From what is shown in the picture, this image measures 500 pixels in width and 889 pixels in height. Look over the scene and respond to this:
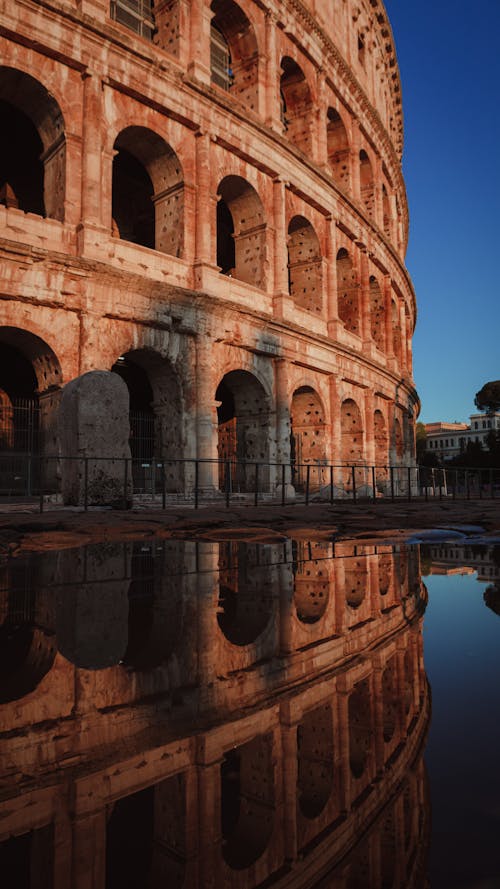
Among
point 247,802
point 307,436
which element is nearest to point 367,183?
point 307,436

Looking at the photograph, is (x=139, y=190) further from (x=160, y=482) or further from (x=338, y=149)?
(x=160, y=482)

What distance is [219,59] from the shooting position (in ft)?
53.1

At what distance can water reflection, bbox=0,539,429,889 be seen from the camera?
920mm

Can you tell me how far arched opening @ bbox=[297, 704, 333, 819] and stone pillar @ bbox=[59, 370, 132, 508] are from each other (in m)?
7.10

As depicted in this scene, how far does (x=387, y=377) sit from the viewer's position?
73.2 feet

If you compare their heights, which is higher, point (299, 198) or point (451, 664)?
point (299, 198)

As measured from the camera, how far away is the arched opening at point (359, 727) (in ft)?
3.90

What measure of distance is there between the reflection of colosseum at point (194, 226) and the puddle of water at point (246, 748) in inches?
258

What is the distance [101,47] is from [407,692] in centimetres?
1406

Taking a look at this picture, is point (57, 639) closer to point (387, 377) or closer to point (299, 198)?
point (299, 198)

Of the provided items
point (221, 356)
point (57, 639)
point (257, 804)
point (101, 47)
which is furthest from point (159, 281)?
point (257, 804)

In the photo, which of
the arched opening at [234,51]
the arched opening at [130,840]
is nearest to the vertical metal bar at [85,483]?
the arched opening at [130,840]

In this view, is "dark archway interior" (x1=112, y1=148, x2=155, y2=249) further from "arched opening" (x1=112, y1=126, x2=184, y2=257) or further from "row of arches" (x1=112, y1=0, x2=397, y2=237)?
"row of arches" (x1=112, y1=0, x2=397, y2=237)

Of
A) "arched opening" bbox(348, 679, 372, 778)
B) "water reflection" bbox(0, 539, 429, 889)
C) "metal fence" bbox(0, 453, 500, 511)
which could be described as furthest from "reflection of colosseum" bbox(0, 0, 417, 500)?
"arched opening" bbox(348, 679, 372, 778)
